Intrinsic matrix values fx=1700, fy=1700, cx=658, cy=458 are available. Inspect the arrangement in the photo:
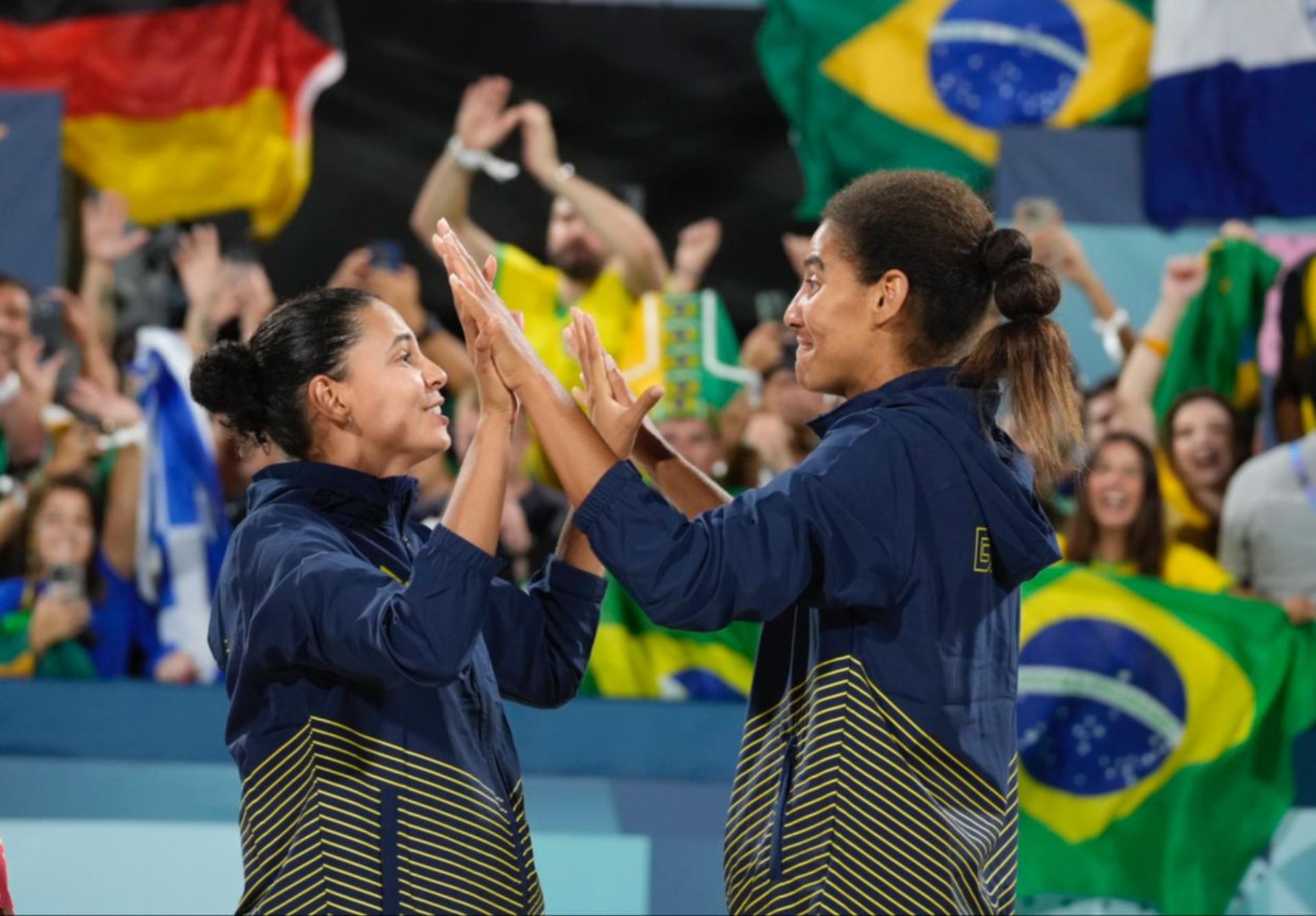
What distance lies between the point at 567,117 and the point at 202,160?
1376mm

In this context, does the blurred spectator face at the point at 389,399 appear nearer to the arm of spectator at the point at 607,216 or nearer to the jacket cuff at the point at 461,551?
the jacket cuff at the point at 461,551

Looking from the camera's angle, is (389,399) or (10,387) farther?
(10,387)

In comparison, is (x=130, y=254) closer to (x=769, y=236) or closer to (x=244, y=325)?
(x=244, y=325)

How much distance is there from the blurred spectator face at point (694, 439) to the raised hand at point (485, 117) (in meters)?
1.52

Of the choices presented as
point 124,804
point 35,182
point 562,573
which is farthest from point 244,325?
point 562,573

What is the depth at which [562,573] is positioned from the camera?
84.4 inches

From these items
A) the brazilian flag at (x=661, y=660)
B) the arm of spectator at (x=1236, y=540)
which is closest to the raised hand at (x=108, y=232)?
the brazilian flag at (x=661, y=660)

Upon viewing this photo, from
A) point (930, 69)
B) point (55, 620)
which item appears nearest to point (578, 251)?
point (930, 69)

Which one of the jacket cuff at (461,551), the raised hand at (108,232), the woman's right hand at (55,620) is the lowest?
the jacket cuff at (461,551)

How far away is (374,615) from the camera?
1.74 meters

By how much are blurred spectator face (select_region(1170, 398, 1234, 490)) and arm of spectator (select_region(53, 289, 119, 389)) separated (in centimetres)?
336

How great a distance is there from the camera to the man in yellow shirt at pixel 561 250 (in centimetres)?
568

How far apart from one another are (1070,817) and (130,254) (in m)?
3.90

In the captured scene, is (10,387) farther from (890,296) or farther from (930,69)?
(890,296)
